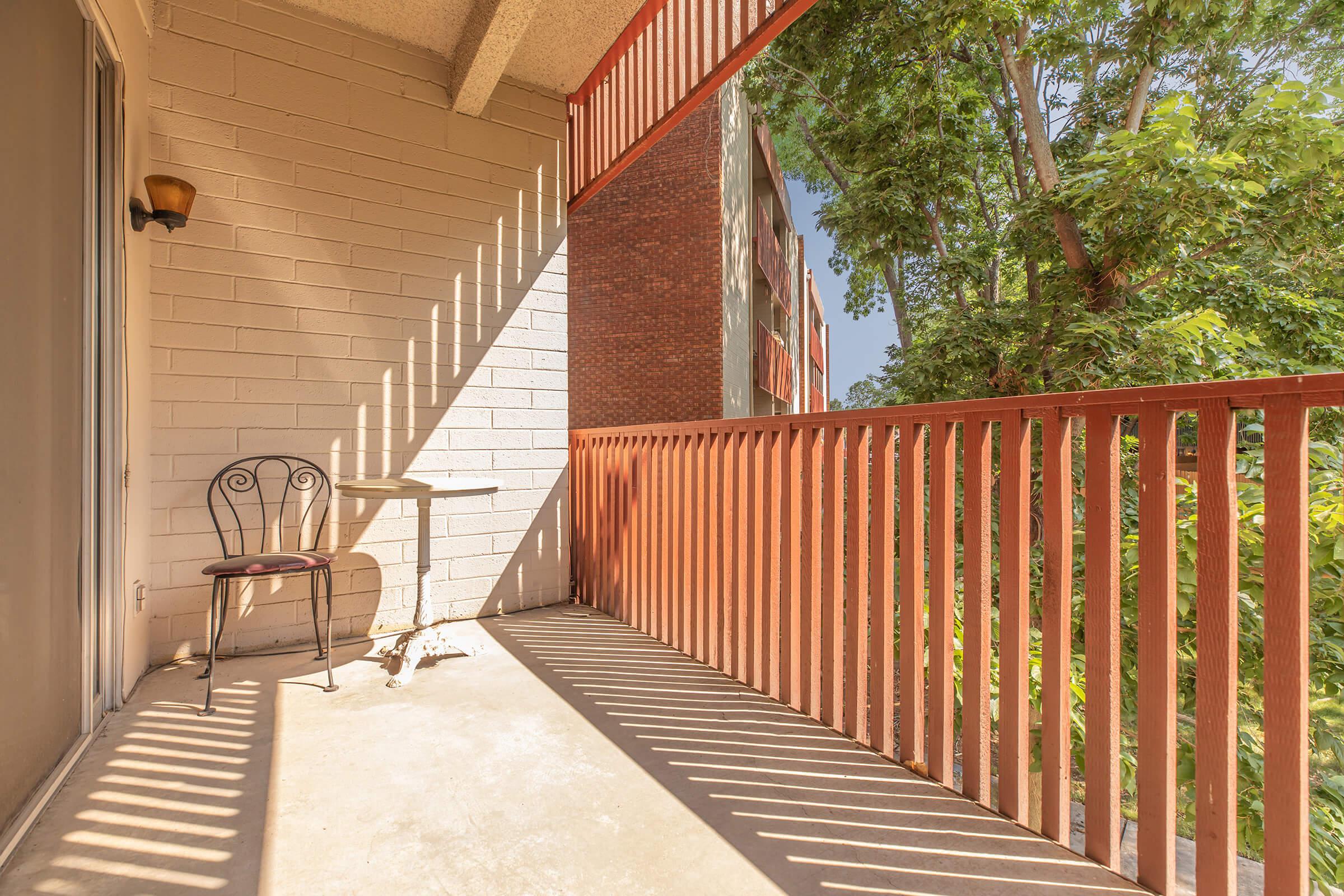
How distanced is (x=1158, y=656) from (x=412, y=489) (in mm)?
2451

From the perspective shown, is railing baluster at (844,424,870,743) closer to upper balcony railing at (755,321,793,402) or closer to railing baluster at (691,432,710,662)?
railing baluster at (691,432,710,662)

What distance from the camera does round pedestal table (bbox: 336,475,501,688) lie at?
260 centimetres

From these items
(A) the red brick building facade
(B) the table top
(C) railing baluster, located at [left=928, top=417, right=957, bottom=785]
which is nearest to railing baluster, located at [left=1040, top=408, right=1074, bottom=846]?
(C) railing baluster, located at [left=928, top=417, right=957, bottom=785]

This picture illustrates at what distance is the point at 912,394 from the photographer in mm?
6574

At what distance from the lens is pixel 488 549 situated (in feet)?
12.4

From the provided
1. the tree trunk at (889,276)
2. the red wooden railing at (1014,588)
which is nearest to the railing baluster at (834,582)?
the red wooden railing at (1014,588)

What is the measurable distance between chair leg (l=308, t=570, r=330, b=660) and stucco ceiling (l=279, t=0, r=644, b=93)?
9.42 ft

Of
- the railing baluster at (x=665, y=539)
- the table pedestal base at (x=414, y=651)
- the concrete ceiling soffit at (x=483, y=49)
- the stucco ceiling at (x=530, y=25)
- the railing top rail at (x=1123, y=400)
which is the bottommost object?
the table pedestal base at (x=414, y=651)

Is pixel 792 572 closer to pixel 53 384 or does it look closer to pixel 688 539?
pixel 688 539

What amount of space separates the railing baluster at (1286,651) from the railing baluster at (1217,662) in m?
0.05

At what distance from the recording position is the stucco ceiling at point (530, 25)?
324cm

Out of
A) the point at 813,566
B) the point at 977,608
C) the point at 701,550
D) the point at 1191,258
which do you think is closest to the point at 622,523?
the point at 701,550

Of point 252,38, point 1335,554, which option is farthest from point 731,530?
point 252,38

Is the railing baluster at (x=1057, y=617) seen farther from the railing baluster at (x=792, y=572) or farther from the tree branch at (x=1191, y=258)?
the tree branch at (x=1191, y=258)
